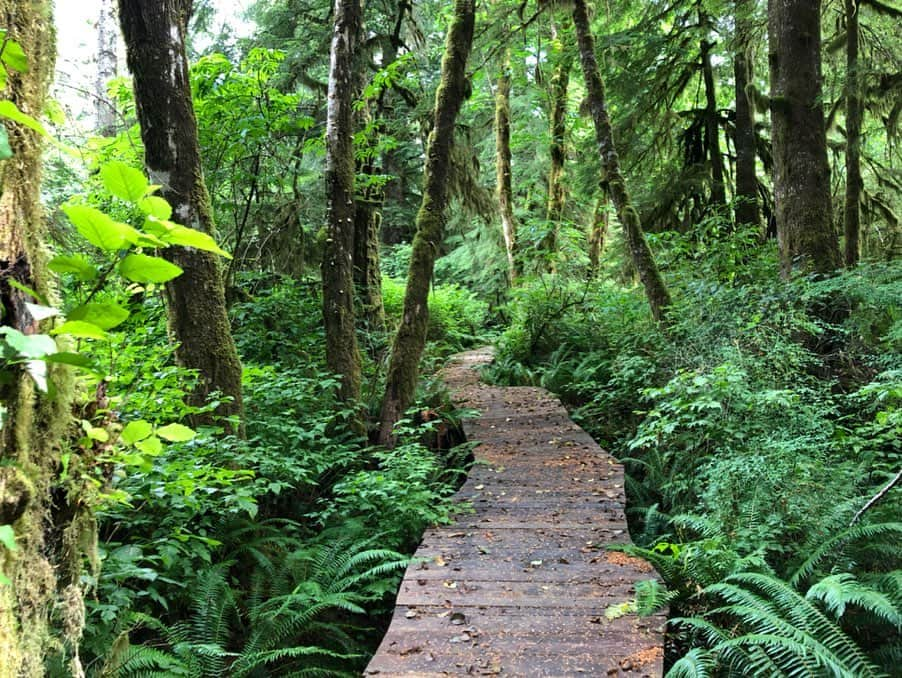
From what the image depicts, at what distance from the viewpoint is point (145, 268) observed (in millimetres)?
1145

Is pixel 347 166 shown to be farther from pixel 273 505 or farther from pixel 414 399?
pixel 273 505

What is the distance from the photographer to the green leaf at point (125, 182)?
1146 mm

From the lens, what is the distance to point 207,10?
1179 centimetres

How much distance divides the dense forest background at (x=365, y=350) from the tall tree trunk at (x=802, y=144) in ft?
0.12

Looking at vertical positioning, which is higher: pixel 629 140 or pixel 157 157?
pixel 629 140

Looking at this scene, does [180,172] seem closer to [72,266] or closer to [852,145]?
[72,266]

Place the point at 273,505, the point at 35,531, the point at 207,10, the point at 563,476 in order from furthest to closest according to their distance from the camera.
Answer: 1. the point at 207,10
2. the point at 563,476
3. the point at 273,505
4. the point at 35,531

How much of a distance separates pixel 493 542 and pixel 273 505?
2299 mm

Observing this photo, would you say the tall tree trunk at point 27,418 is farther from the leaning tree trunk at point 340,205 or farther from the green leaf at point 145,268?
the leaning tree trunk at point 340,205

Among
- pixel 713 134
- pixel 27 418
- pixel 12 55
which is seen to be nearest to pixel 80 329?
pixel 27 418

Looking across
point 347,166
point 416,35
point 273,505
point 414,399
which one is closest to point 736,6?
point 416,35

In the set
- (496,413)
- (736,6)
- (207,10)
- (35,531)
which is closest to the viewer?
(35,531)

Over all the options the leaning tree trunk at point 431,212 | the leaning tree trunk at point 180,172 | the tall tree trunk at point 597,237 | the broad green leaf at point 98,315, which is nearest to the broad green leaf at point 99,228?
the broad green leaf at point 98,315

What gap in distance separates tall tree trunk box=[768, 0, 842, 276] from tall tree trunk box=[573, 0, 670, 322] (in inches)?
85.5
